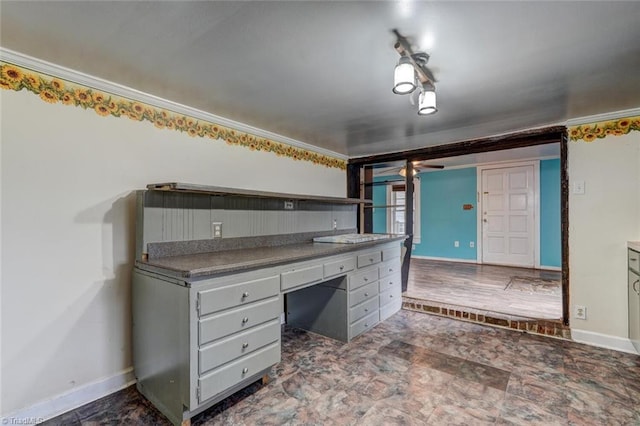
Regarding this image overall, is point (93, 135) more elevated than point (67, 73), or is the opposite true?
point (67, 73)

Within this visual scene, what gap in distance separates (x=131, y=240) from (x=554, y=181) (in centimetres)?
623

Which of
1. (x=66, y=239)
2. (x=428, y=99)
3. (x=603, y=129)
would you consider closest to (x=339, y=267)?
(x=428, y=99)

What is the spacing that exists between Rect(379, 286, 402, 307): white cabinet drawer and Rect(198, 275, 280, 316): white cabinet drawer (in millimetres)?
1572

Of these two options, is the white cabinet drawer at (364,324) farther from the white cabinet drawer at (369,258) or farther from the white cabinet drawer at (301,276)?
the white cabinet drawer at (301,276)

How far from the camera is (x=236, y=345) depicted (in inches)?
70.4

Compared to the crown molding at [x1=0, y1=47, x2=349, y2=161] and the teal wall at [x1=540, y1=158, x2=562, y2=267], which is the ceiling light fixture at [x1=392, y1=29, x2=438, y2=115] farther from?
the teal wall at [x1=540, y1=158, x2=562, y2=267]

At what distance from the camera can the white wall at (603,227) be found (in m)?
2.54

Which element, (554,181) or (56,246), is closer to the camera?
(56,246)

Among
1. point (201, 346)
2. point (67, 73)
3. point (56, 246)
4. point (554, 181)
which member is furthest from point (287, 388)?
point (554, 181)

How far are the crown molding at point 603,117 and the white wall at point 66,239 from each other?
3.33 m

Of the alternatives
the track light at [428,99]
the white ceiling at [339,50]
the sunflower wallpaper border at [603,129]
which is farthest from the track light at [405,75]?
the sunflower wallpaper border at [603,129]

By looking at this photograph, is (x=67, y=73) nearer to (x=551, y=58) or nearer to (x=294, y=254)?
(x=294, y=254)

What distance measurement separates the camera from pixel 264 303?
194 centimetres

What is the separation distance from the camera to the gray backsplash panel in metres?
1.99
